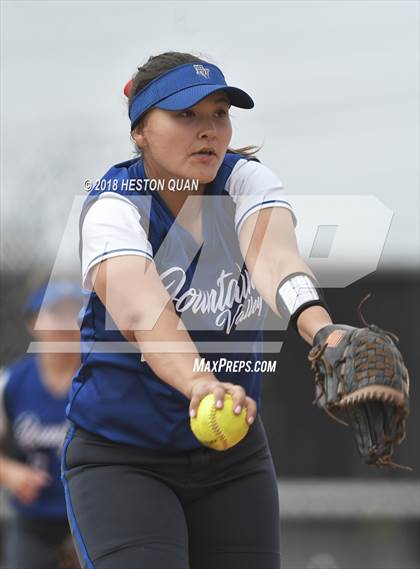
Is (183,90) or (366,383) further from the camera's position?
(183,90)

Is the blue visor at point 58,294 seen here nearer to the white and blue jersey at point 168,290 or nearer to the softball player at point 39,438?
the softball player at point 39,438

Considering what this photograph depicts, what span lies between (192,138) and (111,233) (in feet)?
1.14

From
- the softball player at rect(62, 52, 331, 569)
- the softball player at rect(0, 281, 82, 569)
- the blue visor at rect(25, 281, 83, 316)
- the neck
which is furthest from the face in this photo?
the neck

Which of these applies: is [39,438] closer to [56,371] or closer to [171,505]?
[56,371]

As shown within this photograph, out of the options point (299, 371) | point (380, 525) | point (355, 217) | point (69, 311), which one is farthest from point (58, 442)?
point (380, 525)

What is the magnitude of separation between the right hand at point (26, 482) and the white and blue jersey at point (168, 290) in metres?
1.91

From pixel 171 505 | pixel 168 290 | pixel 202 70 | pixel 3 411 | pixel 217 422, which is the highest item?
pixel 202 70

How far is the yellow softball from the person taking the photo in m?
2.39

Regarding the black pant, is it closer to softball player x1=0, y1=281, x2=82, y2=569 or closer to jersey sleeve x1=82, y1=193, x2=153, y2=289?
jersey sleeve x1=82, y1=193, x2=153, y2=289

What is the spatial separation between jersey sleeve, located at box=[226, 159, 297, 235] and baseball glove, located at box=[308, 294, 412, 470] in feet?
1.63

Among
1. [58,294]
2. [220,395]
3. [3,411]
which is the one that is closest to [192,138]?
[220,395]

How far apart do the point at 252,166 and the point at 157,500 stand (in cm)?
94

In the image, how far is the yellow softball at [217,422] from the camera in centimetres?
239

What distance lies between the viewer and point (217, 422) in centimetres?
240
